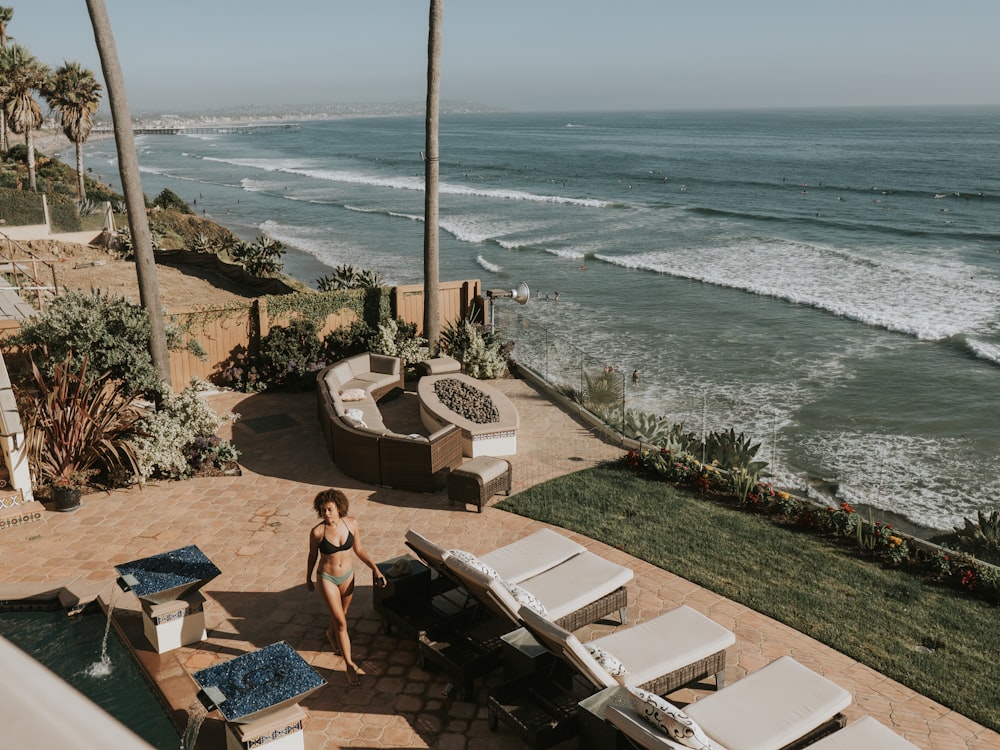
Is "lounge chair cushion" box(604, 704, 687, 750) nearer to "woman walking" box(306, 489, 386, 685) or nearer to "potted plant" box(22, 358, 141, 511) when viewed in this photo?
"woman walking" box(306, 489, 386, 685)

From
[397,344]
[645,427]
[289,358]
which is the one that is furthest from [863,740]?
[397,344]

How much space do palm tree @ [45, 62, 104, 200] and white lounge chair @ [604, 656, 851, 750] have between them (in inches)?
1740

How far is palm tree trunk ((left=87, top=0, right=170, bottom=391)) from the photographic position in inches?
529

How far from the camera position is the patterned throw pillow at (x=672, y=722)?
630 centimetres

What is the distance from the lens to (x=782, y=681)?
24.7 ft

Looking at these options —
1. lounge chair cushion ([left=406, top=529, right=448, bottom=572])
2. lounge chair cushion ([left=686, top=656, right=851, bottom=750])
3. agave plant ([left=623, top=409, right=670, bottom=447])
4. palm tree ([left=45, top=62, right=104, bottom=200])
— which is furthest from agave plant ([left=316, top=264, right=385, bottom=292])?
palm tree ([left=45, top=62, right=104, bottom=200])

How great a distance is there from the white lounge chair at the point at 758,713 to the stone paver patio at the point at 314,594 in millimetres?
969

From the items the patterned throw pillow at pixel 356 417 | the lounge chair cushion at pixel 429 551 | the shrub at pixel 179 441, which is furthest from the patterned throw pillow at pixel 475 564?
the shrub at pixel 179 441

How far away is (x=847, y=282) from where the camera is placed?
35.8 metres

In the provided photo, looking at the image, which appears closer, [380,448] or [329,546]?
[329,546]

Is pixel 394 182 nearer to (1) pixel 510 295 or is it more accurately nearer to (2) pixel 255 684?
(1) pixel 510 295

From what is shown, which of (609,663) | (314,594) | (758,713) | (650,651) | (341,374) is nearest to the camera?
(758,713)

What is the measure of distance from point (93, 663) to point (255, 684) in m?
2.62

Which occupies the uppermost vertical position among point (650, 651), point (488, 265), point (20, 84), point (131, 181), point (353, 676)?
point (20, 84)
